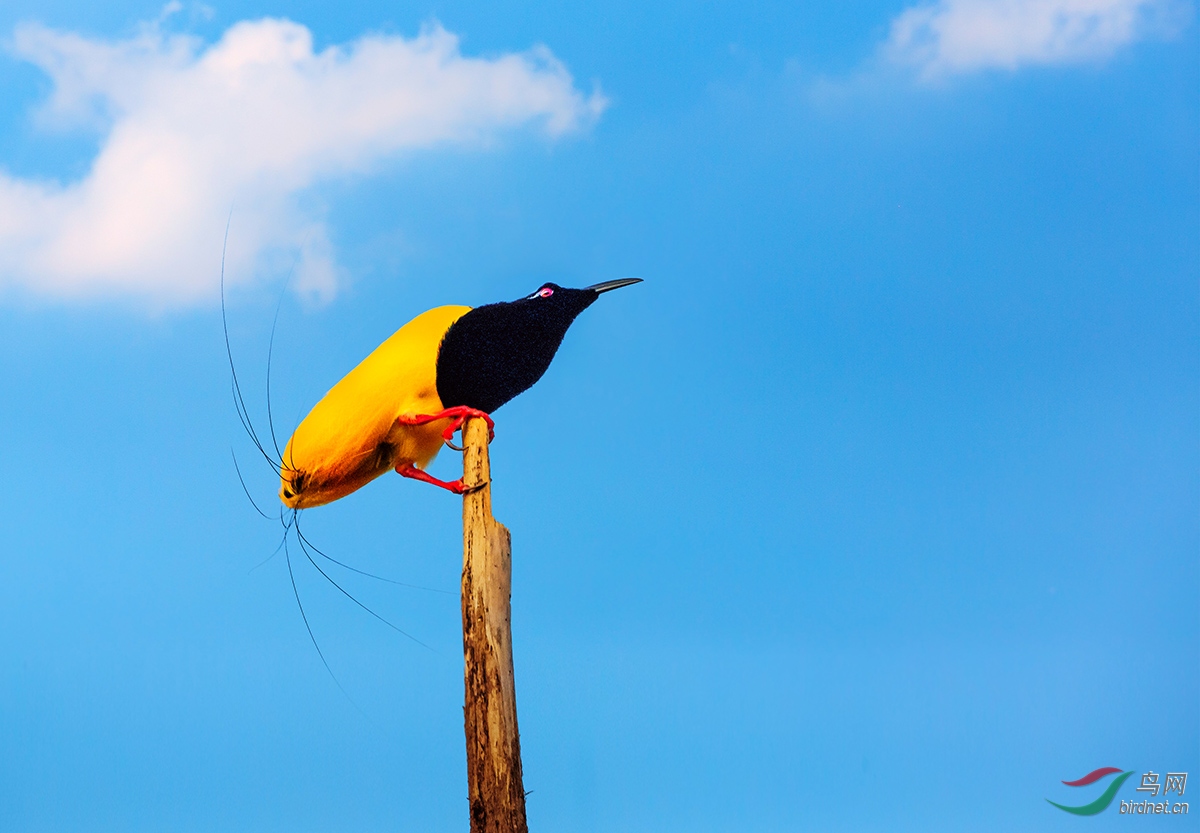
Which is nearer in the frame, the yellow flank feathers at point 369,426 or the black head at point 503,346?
the yellow flank feathers at point 369,426

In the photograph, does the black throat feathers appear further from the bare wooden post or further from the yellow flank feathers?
the bare wooden post

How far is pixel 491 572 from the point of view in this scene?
416 centimetres

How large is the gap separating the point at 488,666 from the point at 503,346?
1454mm

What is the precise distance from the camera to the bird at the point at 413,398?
14.4 ft

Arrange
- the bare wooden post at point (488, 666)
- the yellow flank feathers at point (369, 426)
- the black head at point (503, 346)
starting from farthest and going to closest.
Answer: the black head at point (503, 346), the yellow flank feathers at point (369, 426), the bare wooden post at point (488, 666)

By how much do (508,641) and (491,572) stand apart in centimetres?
29

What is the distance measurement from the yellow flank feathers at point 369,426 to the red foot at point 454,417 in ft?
0.09

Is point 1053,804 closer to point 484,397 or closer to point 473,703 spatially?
point 473,703

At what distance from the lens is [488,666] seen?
4.04 m

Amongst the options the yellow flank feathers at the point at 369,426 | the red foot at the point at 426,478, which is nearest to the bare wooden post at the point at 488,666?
the red foot at the point at 426,478

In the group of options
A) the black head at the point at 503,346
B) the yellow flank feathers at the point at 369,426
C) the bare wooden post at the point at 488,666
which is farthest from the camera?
the black head at the point at 503,346

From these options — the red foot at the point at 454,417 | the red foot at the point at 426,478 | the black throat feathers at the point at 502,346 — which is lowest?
the red foot at the point at 426,478

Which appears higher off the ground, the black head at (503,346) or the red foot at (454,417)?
the black head at (503,346)

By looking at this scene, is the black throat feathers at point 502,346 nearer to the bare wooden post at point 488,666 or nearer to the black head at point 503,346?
the black head at point 503,346
